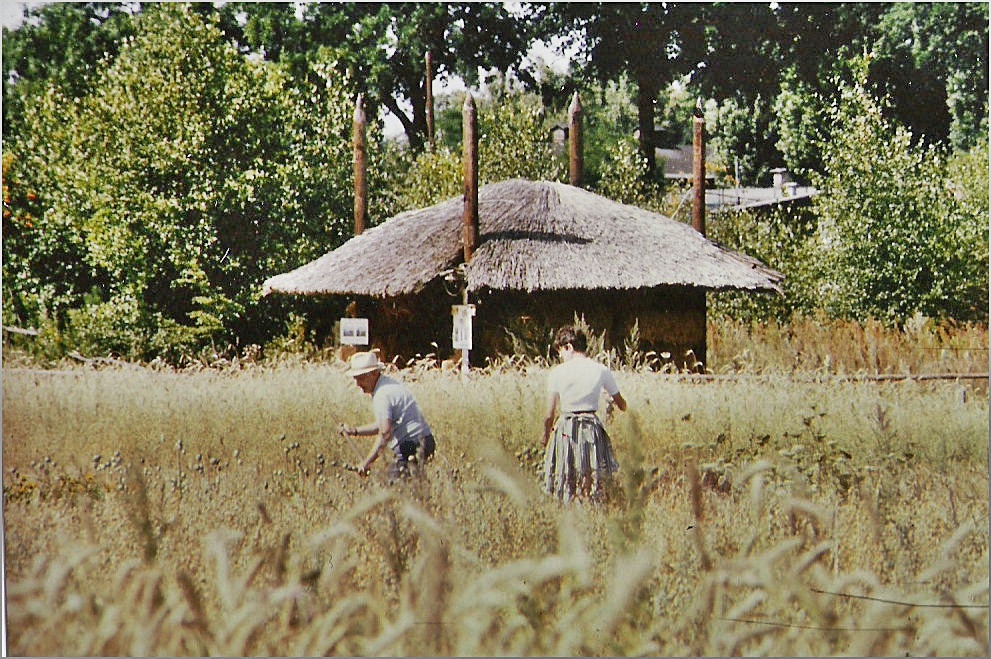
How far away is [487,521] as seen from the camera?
201 inches

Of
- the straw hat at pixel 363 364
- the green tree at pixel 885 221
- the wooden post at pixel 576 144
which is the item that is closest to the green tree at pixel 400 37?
the wooden post at pixel 576 144

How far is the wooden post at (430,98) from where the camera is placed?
20.7ft

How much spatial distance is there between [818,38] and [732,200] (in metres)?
2.52

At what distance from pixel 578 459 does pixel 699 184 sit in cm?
308

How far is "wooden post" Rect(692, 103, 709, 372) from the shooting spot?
21.5 feet

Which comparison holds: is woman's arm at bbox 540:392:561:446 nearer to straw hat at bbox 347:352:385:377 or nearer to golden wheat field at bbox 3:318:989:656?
golden wheat field at bbox 3:318:989:656

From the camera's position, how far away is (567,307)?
22.4 feet

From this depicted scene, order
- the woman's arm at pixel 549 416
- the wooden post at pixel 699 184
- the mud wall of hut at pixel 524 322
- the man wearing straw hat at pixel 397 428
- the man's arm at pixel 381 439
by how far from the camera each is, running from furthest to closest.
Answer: the wooden post at pixel 699 184 < the mud wall of hut at pixel 524 322 < the woman's arm at pixel 549 416 < the man wearing straw hat at pixel 397 428 < the man's arm at pixel 381 439

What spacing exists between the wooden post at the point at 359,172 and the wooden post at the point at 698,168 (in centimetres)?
211

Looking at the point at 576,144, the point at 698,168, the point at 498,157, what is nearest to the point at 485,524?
the point at 576,144

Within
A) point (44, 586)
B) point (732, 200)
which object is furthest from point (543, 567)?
point (732, 200)

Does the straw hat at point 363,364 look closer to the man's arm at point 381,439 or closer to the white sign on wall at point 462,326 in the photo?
the man's arm at point 381,439

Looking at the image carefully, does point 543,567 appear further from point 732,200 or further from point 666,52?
point 732,200

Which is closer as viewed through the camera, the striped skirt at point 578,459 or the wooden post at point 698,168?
the striped skirt at point 578,459
